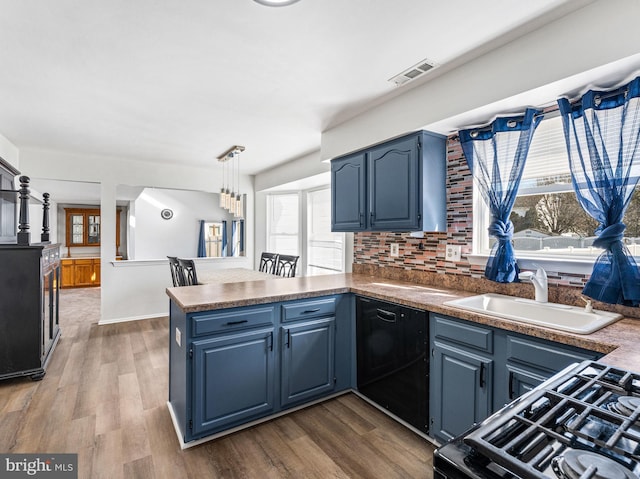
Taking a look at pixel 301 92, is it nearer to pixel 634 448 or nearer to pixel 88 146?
pixel 634 448

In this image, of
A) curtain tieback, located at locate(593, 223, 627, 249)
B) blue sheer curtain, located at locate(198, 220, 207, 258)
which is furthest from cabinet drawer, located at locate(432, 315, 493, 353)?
blue sheer curtain, located at locate(198, 220, 207, 258)

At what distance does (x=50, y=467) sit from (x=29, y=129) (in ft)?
10.7

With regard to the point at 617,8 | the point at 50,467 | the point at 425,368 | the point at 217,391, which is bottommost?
the point at 50,467

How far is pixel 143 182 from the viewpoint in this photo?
500 cm

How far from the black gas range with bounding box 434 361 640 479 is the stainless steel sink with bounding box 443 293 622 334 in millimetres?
770

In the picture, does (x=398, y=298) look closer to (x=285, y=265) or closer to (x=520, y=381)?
(x=520, y=381)

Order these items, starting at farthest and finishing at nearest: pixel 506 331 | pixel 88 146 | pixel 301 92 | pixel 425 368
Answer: pixel 88 146
pixel 301 92
pixel 425 368
pixel 506 331

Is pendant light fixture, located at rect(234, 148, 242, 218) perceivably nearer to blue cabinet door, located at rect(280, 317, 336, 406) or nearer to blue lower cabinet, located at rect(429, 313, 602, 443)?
blue cabinet door, located at rect(280, 317, 336, 406)

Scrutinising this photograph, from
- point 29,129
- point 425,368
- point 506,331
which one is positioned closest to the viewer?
point 506,331

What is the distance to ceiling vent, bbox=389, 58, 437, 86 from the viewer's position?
2.16 m

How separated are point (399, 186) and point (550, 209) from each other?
39.9 inches

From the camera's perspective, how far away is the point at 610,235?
1733 mm

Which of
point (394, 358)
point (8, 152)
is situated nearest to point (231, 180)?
point (8, 152)

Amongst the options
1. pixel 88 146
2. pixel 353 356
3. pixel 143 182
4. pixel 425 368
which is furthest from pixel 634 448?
pixel 143 182
